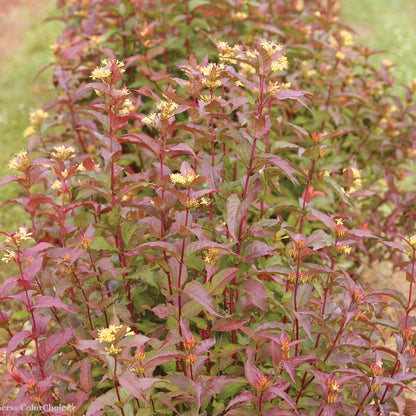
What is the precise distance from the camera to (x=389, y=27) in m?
7.68

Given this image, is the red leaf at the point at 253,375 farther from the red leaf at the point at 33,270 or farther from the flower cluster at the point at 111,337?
the red leaf at the point at 33,270

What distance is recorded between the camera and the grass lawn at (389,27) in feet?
22.1

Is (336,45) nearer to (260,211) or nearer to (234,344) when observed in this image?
(260,211)

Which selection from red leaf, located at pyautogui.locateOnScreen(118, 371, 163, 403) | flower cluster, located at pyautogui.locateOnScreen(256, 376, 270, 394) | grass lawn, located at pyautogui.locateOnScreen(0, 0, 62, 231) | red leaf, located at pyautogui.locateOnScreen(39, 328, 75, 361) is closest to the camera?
red leaf, located at pyautogui.locateOnScreen(118, 371, 163, 403)

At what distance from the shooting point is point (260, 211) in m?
1.84

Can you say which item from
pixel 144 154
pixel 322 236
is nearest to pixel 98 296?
pixel 322 236

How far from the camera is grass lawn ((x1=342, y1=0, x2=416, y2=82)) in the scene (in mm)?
6727

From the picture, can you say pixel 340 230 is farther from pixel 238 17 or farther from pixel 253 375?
pixel 238 17

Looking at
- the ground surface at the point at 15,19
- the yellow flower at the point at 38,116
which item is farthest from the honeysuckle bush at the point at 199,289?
the ground surface at the point at 15,19

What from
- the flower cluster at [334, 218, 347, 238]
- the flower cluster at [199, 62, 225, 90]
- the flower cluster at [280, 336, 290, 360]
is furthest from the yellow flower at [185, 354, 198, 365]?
the flower cluster at [199, 62, 225, 90]

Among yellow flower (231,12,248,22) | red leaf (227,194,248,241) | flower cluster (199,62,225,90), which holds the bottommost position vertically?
red leaf (227,194,248,241)

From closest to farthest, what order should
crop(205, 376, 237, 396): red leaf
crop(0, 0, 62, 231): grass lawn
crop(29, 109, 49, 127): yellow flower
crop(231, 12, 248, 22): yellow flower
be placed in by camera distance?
crop(205, 376, 237, 396): red leaf
crop(29, 109, 49, 127): yellow flower
crop(231, 12, 248, 22): yellow flower
crop(0, 0, 62, 231): grass lawn

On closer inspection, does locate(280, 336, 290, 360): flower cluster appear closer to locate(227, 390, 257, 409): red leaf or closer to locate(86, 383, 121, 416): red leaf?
locate(227, 390, 257, 409): red leaf

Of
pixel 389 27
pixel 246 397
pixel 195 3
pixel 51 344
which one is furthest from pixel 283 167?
pixel 389 27
